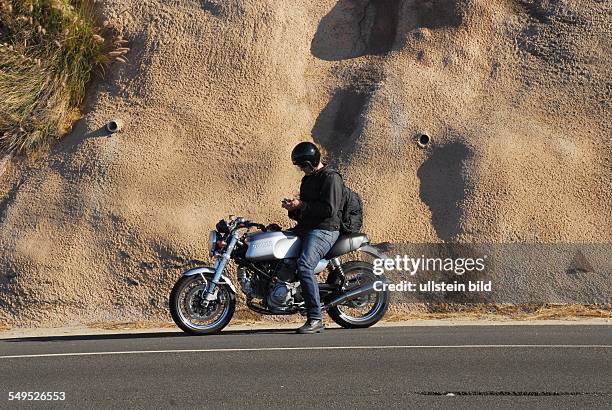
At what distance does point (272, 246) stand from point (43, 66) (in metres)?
8.28

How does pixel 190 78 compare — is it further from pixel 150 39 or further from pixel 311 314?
pixel 311 314

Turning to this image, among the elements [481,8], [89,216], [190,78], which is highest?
[481,8]

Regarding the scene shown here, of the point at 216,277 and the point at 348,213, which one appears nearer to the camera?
the point at 216,277

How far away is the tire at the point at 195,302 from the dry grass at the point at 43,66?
22.7 ft

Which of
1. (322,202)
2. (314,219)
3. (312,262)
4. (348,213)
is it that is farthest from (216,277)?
(348,213)

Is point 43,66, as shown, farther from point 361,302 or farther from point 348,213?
point 361,302

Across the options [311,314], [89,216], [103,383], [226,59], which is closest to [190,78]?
[226,59]

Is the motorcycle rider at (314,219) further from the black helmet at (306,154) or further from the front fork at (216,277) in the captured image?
the front fork at (216,277)

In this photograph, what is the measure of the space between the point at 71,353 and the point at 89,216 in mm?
6305

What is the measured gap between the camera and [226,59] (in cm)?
1786

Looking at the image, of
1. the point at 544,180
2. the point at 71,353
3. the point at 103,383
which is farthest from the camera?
the point at 544,180

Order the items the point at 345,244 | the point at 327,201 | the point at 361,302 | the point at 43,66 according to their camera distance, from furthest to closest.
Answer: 1. the point at 43,66
2. the point at 361,302
3. the point at 345,244
4. the point at 327,201

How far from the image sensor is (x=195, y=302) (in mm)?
11133

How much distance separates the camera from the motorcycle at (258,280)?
11.1 m
